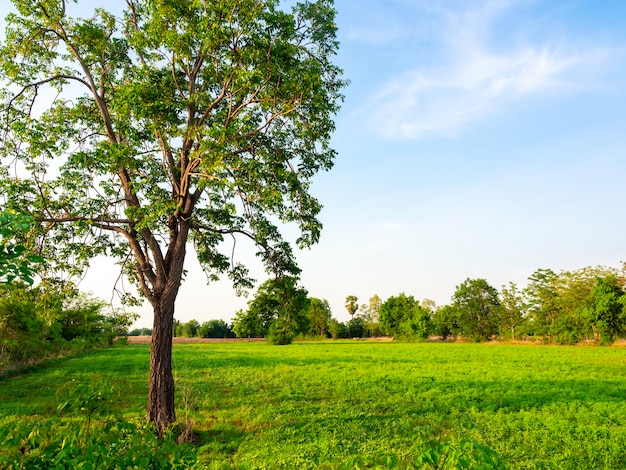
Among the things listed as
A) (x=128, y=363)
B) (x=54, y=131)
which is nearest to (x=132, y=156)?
(x=54, y=131)

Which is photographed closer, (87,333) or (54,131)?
(54,131)

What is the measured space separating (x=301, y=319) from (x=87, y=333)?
2627 centimetres

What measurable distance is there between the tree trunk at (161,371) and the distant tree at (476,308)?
73535 millimetres

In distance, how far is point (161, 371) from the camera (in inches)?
388

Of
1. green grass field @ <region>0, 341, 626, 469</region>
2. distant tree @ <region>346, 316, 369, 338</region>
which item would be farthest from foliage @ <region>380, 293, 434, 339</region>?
green grass field @ <region>0, 341, 626, 469</region>

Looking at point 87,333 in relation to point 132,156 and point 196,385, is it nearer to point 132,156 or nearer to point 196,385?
point 196,385

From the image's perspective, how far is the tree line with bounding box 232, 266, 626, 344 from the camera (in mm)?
51469

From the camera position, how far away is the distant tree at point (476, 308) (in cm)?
7400

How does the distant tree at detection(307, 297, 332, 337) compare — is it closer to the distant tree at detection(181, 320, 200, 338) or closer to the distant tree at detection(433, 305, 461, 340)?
the distant tree at detection(433, 305, 461, 340)

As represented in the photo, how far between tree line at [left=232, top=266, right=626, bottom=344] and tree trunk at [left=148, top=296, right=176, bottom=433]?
18637 millimetres

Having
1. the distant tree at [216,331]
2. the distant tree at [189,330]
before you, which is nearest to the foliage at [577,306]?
the distant tree at [216,331]

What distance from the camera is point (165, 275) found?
34.1 ft

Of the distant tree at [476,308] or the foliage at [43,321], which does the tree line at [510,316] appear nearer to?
the distant tree at [476,308]

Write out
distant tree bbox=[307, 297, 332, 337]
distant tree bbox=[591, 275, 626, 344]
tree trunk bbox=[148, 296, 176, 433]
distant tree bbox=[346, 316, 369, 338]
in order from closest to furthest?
tree trunk bbox=[148, 296, 176, 433], distant tree bbox=[591, 275, 626, 344], distant tree bbox=[307, 297, 332, 337], distant tree bbox=[346, 316, 369, 338]
